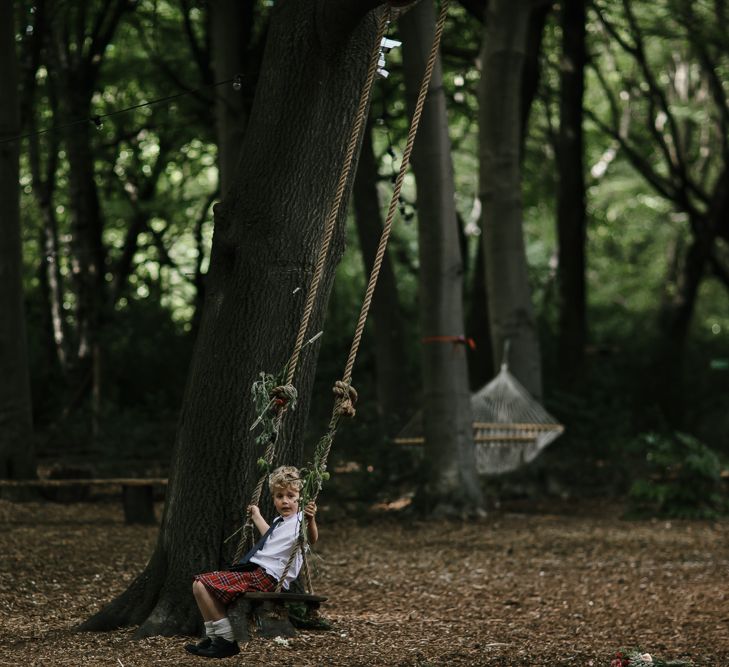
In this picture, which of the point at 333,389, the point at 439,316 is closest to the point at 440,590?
the point at 333,389

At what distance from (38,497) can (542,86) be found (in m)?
12.2

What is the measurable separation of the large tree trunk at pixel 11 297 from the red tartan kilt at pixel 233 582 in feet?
19.7

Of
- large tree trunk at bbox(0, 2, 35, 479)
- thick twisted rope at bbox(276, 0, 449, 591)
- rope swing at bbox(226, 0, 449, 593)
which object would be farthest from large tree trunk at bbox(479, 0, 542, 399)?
thick twisted rope at bbox(276, 0, 449, 591)

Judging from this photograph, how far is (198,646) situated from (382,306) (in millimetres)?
8565

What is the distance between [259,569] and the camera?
503 cm

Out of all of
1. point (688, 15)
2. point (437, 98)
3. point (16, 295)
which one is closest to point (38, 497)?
point (16, 295)

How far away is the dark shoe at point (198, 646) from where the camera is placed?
4824 mm

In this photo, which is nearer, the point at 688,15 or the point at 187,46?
the point at 688,15

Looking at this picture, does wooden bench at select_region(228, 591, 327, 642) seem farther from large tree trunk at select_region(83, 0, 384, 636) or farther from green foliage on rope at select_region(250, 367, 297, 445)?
green foliage on rope at select_region(250, 367, 297, 445)

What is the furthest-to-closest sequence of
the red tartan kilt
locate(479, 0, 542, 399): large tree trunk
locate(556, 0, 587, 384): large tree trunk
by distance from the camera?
locate(556, 0, 587, 384): large tree trunk
locate(479, 0, 542, 399): large tree trunk
the red tartan kilt

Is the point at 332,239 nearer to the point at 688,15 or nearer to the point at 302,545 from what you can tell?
the point at 302,545

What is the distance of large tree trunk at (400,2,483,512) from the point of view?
1067cm

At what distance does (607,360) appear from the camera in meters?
17.7

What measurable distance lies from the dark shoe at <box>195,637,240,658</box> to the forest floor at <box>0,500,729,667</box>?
1.3 inches
